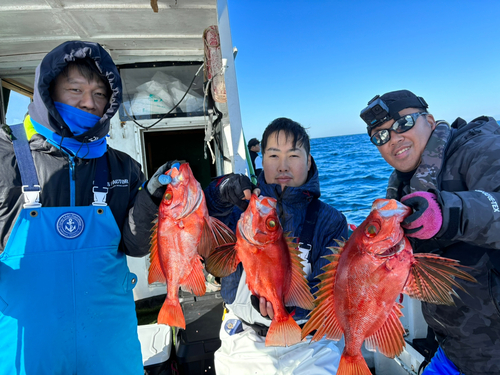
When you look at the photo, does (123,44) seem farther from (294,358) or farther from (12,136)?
(294,358)

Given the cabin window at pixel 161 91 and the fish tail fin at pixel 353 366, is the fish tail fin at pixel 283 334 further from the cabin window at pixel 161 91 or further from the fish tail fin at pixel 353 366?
Answer: the cabin window at pixel 161 91

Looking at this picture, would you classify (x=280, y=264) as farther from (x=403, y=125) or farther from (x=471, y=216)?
(x=403, y=125)

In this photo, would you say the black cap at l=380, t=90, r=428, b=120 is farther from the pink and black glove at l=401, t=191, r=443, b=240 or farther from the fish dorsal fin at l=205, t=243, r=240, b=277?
the fish dorsal fin at l=205, t=243, r=240, b=277

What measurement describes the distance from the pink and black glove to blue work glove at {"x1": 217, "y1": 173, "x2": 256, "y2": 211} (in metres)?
0.92

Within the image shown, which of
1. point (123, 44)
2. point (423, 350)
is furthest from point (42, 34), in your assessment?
point (423, 350)

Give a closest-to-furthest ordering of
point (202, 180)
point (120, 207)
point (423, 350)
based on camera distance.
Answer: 1. point (120, 207)
2. point (423, 350)
3. point (202, 180)

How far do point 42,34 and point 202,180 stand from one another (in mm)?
5305

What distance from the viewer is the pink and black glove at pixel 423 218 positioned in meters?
1.37

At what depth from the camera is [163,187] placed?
1.86 m

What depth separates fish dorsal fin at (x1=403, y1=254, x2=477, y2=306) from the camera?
1.44 metres

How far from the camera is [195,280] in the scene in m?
1.85

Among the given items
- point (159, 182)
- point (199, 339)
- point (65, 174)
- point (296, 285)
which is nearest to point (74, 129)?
point (65, 174)

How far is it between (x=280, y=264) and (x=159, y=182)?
911 millimetres

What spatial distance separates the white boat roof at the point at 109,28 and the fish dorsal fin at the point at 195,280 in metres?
3.43
